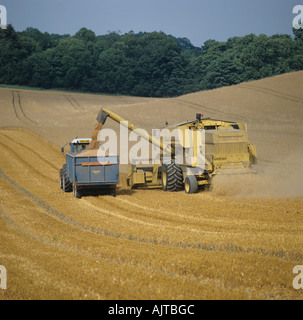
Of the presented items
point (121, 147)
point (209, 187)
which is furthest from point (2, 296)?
point (121, 147)

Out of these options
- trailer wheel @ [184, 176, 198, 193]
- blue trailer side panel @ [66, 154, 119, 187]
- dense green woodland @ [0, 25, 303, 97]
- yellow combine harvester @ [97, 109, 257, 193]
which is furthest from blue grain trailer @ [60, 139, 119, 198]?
dense green woodland @ [0, 25, 303, 97]

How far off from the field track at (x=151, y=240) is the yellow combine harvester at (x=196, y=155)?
614 millimetres

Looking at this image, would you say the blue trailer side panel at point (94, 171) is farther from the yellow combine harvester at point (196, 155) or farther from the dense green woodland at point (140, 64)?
the dense green woodland at point (140, 64)

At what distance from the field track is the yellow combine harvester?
2.01ft

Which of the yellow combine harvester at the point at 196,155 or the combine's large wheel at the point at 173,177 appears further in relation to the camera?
the combine's large wheel at the point at 173,177

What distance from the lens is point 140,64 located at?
96250 mm

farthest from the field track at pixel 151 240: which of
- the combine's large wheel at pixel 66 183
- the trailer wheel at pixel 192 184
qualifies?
the combine's large wheel at pixel 66 183

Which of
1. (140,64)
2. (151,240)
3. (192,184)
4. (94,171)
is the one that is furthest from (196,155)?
(140,64)

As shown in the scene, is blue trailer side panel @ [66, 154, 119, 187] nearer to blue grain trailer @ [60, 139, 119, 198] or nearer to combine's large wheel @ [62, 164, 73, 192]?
blue grain trailer @ [60, 139, 119, 198]

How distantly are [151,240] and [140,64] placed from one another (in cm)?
8733

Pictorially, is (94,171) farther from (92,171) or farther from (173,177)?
(173,177)

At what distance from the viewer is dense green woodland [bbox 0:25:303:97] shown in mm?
82812

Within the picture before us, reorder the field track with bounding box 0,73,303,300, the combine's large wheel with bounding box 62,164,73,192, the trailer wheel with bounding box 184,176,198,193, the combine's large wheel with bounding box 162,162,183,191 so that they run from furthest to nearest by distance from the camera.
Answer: the combine's large wheel with bounding box 62,164,73,192 → the combine's large wheel with bounding box 162,162,183,191 → the trailer wheel with bounding box 184,176,198,193 → the field track with bounding box 0,73,303,300

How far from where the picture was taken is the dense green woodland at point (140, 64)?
82.8 m
